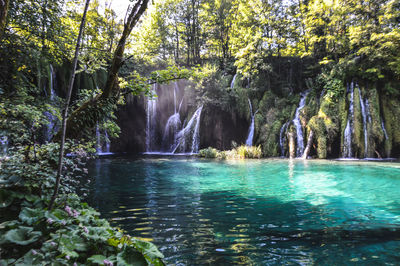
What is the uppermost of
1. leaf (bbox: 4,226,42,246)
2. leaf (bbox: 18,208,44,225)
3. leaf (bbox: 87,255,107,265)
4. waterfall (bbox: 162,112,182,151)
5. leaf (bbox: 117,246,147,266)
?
waterfall (bbox: 162,112,182,151)

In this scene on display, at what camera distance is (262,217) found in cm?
446

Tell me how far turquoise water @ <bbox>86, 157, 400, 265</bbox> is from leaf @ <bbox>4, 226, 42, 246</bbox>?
153 cm

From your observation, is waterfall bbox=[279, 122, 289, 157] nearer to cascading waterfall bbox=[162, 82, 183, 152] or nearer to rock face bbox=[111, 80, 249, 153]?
rock face bbox=[111, 80, 249, 153]

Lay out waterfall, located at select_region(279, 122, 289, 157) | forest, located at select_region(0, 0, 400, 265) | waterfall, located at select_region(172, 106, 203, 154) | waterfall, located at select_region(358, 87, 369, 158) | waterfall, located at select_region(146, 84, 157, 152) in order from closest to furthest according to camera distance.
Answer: forest, located at select_region(0, 0, 400, 265) < waterfall, located at select_region(358, 87, 369, 158) < waterfall, located at select_region(279, 122, 289, 157) < waterfall, located at select_region(172, 106, 203, 154) < waterfall, located at select_region(146, 84, 157, 152)

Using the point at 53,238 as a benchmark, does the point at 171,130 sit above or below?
above

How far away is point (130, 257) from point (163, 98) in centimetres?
2172

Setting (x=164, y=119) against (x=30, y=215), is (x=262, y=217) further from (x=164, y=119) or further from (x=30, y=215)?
(x=164, y=119)

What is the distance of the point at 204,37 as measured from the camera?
27.8 meters

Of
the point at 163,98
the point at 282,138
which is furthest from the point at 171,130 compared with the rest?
the point at 282,138

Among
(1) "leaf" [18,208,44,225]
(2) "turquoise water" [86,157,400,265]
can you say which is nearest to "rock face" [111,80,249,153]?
(2) "turquoise water" [86,157,400,265]

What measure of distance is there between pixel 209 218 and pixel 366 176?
717 cm

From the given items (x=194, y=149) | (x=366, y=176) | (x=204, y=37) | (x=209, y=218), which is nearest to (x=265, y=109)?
(x=194, y=149)

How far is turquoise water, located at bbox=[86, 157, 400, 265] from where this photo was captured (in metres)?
2.99

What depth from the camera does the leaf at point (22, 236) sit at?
1.82 metres
